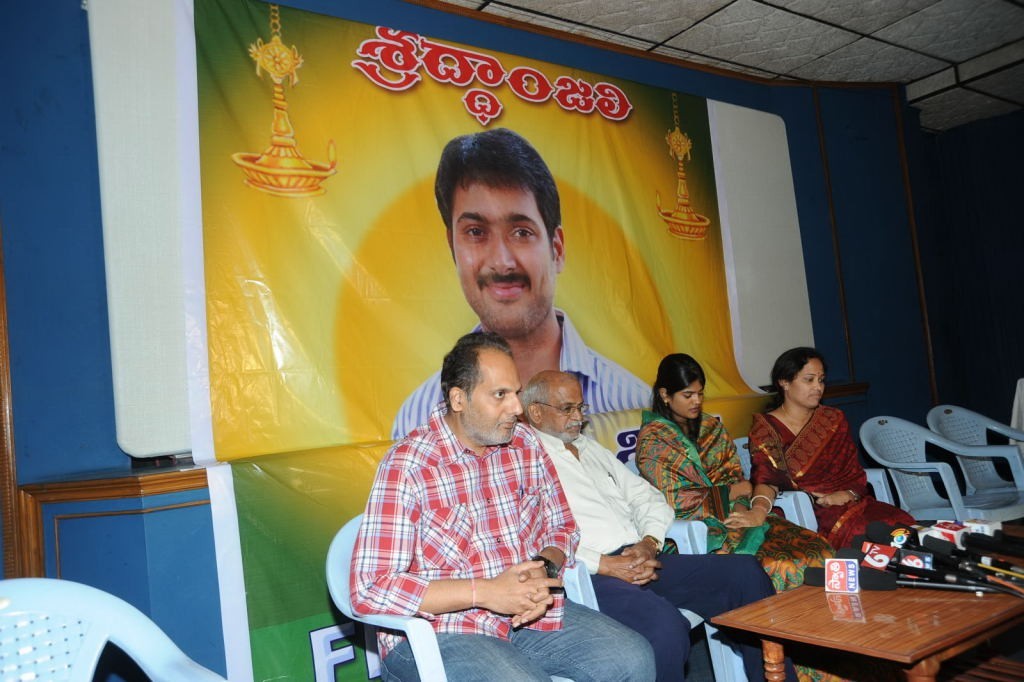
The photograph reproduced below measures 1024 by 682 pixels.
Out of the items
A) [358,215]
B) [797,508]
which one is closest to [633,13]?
[358,215]

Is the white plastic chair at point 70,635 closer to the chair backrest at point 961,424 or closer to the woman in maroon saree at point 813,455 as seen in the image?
the woman in maroon saree at point 813,455

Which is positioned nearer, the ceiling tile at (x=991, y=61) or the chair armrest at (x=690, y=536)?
the chair armrest at (x=690, y=536)

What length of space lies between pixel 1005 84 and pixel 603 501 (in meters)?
4.86

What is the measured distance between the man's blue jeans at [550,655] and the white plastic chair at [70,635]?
1.64 ft

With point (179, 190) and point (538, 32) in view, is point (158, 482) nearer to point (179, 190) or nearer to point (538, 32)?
point (179, 190)

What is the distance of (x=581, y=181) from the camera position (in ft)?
11.8

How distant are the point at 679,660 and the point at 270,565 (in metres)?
1.29

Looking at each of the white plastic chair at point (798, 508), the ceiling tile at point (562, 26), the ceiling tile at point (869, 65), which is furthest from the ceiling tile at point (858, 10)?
the white plastic chair at point (798, 508)

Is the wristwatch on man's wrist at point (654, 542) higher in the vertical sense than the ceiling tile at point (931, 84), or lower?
lower

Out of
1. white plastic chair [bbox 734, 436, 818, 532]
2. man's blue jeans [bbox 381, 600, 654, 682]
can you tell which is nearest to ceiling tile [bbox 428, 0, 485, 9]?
white plastic chair [bbox 734, 436, 818, 532]

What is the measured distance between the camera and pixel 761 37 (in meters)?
4.21

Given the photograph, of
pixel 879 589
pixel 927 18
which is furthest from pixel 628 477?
pixel 927 18

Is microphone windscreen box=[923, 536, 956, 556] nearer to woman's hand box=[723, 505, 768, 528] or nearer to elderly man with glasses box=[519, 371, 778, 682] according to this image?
elderly man with glasses box=[519, 371, 778, 682]

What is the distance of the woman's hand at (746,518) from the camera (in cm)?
276
